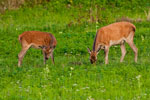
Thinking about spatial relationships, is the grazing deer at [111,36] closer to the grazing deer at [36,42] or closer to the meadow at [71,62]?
the meadow at [71,62]

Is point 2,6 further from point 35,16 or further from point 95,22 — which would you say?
point 95,22

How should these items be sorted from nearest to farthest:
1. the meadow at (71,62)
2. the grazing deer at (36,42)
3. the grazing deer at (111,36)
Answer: the meadow at (71,62)
the grazing deer at (111,36)
the grazing deer at (36,42)

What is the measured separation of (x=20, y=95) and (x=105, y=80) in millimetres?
2579

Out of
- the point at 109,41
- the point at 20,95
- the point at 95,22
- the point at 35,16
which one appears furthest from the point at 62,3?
the point at 20,95

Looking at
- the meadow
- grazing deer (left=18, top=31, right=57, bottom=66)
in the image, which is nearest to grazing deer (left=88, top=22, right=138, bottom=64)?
the meadow

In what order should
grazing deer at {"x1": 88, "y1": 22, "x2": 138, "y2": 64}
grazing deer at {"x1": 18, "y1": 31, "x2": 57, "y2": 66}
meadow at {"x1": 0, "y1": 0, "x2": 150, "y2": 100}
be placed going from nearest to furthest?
meadow at {"x1": 0, "y1": 0, "x2": 150, "y2": 100} → grazing deer at {"x1": 88, "y1": 22, "x2": 138, "y2": 64} → grazing deer at {"x1": 18, "y1": 31, "x2": 57, "y2": 66}

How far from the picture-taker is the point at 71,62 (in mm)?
16547

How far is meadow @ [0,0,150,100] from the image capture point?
11938 millimetres

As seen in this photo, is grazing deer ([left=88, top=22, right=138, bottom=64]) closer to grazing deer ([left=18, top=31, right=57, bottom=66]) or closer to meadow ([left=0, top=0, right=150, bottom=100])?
meadow ([left=0, top=0, right=150, bottom=100])

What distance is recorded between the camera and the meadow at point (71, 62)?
1194cm

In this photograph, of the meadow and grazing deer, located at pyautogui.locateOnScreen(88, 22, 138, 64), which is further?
grazing deer, located at pyautogui.locateOnScreen(88, 22, 138, 64)

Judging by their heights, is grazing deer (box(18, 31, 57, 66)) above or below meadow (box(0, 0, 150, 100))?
above

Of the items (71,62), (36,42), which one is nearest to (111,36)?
(71,62)

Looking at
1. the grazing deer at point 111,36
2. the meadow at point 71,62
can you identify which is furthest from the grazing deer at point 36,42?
the grazing deer at point 111,36
